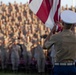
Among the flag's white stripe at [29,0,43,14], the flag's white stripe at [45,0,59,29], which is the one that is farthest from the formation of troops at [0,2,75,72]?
the flag's white stripe at [45,0,59,29]

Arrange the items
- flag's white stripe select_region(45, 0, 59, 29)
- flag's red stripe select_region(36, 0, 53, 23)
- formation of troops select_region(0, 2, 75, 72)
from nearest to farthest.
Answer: flag's white stripe select_region(45, 0, 59, 29), flag's red stripe select_region(36, 0, 53, 23), formation of troops select_region(0, 2, 75, 72)

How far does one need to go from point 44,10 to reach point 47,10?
4 cm

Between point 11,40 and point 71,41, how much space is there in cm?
735

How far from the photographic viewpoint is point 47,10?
484 centimetres

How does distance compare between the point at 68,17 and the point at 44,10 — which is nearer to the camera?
the point at 68,17

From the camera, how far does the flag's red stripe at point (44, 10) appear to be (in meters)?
4.77

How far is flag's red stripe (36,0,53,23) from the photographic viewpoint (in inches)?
188

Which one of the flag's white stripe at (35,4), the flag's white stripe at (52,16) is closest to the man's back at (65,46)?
the flag's white stripe at (52,16)

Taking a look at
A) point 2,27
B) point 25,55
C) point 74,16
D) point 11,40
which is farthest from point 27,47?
point 74,16

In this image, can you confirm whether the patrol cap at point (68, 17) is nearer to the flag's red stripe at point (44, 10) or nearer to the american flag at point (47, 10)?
the american flag at point (47, 10)

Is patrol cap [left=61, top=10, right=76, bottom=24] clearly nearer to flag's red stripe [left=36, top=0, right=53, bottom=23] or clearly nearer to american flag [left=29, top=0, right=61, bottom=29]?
american flag [left=29, top=0, right=61, bottom=29]

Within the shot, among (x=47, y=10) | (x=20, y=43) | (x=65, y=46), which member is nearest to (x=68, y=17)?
(x=65, y=46)

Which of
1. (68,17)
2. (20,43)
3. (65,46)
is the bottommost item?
(20,43)

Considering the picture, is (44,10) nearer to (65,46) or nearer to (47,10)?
(47,10)
